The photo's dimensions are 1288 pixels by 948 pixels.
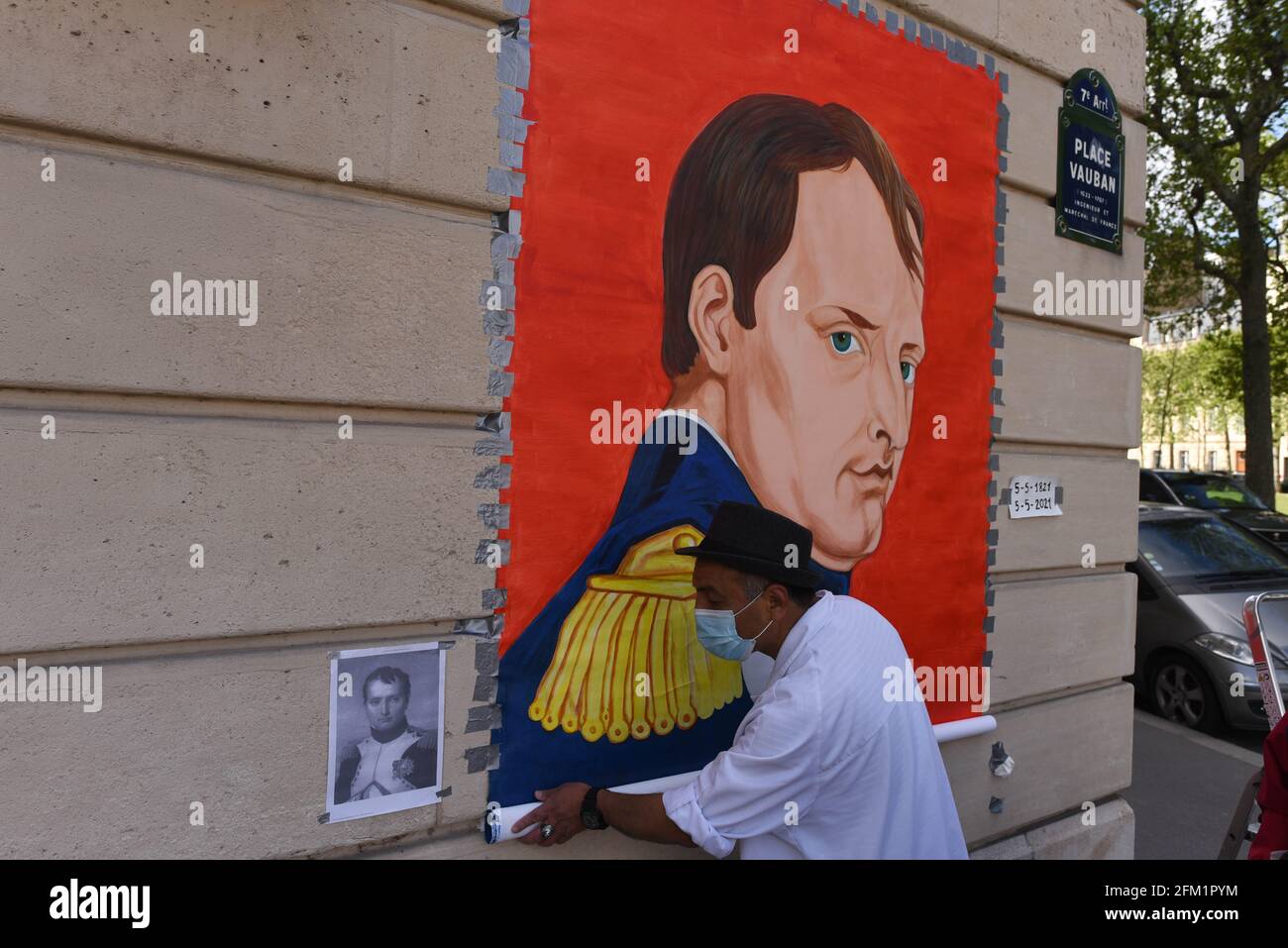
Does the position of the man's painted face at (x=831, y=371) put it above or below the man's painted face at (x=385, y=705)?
above

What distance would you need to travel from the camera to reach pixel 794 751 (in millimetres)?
2297

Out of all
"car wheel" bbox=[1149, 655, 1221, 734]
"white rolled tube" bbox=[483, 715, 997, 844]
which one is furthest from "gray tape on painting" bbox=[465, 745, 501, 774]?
"car wheel" bbox=[1149, 655, 1221, 734]

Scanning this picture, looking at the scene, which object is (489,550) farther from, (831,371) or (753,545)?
(831,371)

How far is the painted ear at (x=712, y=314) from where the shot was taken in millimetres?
3107

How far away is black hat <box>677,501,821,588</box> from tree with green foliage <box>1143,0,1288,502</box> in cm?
1549

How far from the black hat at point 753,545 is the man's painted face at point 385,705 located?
872mm

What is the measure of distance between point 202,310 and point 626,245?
4.17 ft

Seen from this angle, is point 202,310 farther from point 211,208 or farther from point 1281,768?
point 1281,768

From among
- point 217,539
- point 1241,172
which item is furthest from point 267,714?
point 1241,172

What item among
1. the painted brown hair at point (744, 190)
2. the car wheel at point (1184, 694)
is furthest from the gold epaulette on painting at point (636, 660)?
the car wheel at point (1184, 694)

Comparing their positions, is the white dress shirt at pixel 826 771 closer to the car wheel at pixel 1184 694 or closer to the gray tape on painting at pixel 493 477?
the gray tape on painting at pixel 493 477

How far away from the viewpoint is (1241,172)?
51.0ft

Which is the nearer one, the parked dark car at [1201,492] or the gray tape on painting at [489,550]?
the gray tape on painting at [489,550]

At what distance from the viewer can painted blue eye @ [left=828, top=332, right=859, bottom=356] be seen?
3.52 metres
